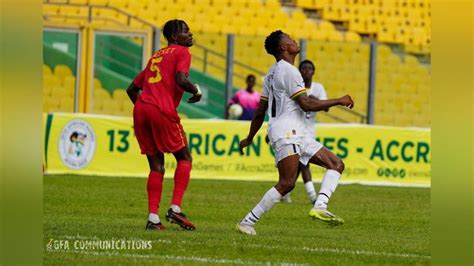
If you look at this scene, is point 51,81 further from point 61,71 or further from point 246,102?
point 246,102

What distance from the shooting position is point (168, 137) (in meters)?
9.56

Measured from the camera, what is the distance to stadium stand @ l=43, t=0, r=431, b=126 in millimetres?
26000

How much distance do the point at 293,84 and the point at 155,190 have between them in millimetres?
1561

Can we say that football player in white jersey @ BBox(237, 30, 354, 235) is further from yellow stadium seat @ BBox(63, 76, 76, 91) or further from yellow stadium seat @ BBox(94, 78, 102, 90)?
yellow stadium seat @ BBox(94, 78, 102, 90)

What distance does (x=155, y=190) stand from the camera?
961cm

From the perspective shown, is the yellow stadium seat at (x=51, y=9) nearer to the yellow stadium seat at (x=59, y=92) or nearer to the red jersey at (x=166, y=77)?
the yellow stadium seat at (x=59, y=92)

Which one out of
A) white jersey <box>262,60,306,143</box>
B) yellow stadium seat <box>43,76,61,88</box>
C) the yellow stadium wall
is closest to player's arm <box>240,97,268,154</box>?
white jersey <box>262,60,306,143</box>

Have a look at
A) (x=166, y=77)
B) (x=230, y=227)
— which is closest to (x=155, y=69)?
(x=166, y=77)

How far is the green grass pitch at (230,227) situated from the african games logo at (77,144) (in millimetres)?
701

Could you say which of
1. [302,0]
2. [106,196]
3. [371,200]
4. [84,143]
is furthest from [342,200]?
[302,0]

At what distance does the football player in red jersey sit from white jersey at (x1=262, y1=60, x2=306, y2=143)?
777 millimetres
